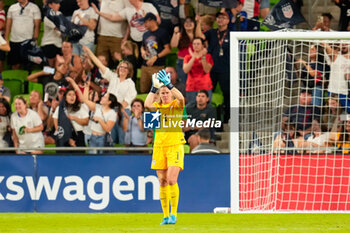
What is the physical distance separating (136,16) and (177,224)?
19.4ft

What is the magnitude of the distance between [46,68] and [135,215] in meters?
4.41

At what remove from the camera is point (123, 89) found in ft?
45.7

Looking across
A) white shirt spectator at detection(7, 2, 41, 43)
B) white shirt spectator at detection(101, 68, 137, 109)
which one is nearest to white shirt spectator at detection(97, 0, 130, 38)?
white shirt spectator at detection(101, 68, 137, 109)

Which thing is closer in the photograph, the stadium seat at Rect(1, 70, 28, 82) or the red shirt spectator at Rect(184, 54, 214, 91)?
the red shirt spectator at Rect(184, 54, 214, 91)

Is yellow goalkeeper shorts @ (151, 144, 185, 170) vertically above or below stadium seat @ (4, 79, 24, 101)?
below

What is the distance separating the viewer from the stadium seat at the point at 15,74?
612 inches

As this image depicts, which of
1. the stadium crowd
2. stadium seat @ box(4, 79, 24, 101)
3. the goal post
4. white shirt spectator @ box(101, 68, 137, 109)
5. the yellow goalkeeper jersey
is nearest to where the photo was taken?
the yellow goalkeeper jersey

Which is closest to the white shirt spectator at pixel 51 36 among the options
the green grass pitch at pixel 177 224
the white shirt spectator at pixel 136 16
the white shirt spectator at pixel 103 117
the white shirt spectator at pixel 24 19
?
the white shirt spectator at pixel 24 19

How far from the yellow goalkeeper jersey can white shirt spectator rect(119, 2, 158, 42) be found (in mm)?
5469

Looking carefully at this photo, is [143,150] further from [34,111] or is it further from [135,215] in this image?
[34,111]

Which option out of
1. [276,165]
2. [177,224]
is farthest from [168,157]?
[276,165]

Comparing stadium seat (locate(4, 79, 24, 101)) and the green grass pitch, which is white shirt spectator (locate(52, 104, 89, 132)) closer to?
stadium seat (locate(4, 79, 24, 101))

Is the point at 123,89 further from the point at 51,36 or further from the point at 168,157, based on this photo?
the point at 168,157

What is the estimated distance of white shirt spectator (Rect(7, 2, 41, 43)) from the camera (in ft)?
49.0
